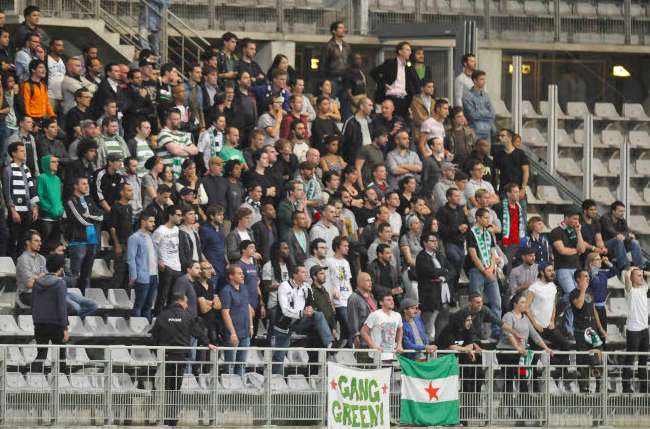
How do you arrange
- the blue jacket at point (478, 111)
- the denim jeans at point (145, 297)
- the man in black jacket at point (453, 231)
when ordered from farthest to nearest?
the blue jacket at point (478, 111), the man in black jacket at point (453, 231), the denim jeans at point (145, 297)

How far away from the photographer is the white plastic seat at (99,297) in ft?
76.9

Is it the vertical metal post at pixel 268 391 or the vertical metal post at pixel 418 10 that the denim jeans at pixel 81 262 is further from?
the vertical metal post at pixel 418 10

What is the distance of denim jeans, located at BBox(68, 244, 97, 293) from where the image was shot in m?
23.5

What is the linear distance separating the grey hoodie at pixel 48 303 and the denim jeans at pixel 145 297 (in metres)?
1.68

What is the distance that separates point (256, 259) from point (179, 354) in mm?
2504

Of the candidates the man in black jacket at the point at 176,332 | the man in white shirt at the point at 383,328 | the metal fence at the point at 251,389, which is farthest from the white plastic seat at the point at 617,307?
the man in black jacket at the point at 176,332

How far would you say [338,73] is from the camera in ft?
95.3

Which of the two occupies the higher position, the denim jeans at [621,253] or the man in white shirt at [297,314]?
the denim jeans at [621,253]

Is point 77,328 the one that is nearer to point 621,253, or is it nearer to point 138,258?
point 138,258

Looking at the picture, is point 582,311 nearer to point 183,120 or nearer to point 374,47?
point 183,120

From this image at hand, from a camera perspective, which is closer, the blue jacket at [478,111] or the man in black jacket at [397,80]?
the man in black jacket at [397,80]

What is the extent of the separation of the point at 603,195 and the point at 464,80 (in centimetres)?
408

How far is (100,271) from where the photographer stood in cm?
2422

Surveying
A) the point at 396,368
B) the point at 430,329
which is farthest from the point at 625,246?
the point at 396,368
